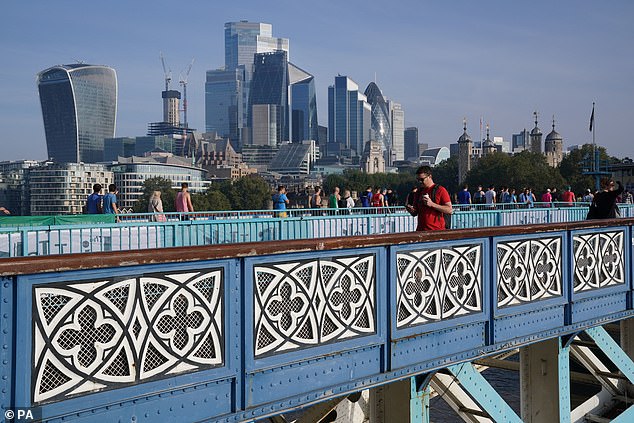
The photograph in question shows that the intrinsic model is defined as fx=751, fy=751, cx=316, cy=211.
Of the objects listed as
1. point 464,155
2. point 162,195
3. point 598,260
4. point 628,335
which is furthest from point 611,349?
point 464,155

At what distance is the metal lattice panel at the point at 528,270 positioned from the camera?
7.84 meters

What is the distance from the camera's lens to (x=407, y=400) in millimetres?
7105

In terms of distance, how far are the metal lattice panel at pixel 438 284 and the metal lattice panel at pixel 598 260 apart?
2103 mm

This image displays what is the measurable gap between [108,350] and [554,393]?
613 centimetres

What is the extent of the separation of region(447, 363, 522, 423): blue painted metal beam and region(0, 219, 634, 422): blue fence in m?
0.24

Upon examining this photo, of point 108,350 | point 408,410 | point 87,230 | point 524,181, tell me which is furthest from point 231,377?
point 524,181

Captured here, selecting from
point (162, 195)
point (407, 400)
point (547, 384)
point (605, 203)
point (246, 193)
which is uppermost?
point (605, 203)

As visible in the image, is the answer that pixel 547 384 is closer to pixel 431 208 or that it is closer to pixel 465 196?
pixel 431 208

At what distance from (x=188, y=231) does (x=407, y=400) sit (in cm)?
799

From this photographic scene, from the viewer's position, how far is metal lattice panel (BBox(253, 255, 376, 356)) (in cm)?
559

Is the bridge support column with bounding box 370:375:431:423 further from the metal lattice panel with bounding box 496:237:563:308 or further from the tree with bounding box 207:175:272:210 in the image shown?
the tree with bounding box 207:175:272:210

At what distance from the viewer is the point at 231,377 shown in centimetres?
532

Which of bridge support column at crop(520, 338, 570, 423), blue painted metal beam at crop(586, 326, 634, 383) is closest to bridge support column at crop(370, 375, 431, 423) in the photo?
bridge support column at crop(520, 338, 570, 423)

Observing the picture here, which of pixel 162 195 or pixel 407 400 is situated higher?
pixel 162 195
